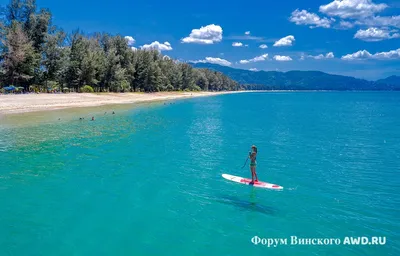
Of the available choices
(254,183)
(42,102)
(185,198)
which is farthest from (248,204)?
(42,102)

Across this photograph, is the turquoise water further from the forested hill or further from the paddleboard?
the forested hill

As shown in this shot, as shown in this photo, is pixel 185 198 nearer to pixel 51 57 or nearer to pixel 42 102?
pixel 42 102

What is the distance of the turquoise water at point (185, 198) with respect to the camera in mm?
13727

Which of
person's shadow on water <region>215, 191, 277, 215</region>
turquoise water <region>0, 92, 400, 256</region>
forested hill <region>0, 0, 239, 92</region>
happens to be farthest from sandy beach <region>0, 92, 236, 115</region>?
person's shadow on water <region>215, 191, 277, 215</region>

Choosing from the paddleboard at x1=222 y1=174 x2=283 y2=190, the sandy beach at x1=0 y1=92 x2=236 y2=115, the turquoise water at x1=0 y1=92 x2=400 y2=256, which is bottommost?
the turquoise water at x1=0 y1=92 x2=400 y2=256

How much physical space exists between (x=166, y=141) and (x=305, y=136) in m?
20.2

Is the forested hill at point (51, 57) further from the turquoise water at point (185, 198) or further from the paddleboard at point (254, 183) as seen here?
the paddleboard at point (254, 183)

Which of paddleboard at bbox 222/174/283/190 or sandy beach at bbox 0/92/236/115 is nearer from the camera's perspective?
paddleboard at bbox 222/174/283/190

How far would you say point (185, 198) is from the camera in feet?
61.9

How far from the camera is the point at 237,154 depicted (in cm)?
3133

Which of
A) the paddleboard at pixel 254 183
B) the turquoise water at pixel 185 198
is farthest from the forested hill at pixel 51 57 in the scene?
the paddleboard at pixel 254 183

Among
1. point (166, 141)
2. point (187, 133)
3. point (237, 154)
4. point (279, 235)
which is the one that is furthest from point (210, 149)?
point (279, 235)

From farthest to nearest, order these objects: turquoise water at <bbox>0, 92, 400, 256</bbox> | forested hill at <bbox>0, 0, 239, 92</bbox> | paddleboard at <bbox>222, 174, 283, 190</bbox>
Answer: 1. forested hill at <bbox>0, 0, 239, 92</bbox>
2. paddleboard at <bbox>222, 174, 283, 190</bbox>
3. turquoise water at <bbox>0, 92, 400, 256</bbox>

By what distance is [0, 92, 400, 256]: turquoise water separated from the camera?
1373 cm
